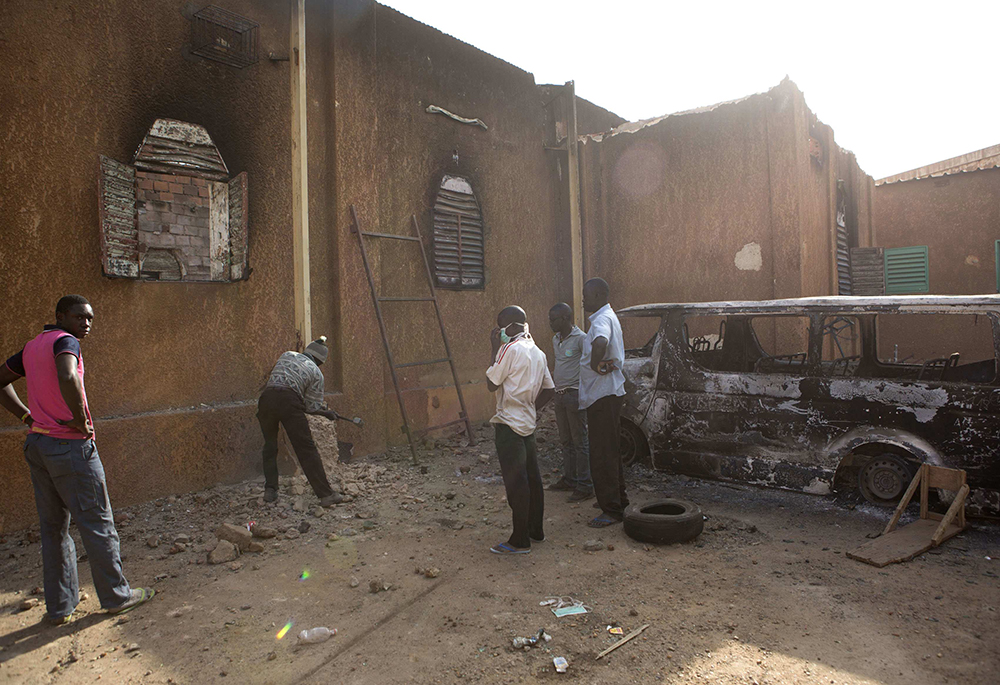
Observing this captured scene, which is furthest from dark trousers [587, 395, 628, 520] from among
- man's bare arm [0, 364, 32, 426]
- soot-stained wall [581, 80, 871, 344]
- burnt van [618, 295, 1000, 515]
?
soot-stained wall [581, 80, 871, 344]

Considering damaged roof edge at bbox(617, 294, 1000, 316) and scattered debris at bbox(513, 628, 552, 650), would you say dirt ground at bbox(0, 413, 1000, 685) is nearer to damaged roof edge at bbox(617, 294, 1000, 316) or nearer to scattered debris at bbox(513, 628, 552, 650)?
scattered debris at bbox(513, 628, 552, 650)

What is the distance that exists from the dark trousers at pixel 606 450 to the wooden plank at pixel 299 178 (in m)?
3.02

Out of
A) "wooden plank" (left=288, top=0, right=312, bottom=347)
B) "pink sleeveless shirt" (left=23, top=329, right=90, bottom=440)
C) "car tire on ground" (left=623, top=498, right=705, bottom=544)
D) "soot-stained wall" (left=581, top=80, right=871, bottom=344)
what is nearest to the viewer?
"pink sleeveless shirt" (left=23, top=329, right=90, bottom=440)

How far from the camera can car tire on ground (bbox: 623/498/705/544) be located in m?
3.93

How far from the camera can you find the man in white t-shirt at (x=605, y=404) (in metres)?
4.21

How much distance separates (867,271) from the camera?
31.4 feet

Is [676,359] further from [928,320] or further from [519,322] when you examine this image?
[928,320]

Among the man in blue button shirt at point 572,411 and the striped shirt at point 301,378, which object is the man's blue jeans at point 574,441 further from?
the striped shirt at point 301,378

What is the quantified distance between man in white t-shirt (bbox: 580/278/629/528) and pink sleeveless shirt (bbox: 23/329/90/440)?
9.69 ft

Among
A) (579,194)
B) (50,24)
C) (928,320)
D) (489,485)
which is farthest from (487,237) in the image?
(928,320)

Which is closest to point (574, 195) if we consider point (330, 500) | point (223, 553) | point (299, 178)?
point (299, 178)

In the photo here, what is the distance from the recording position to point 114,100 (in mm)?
4852

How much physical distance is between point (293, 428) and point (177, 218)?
81.9 inches

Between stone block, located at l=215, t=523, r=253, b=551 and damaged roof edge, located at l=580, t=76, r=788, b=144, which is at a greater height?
damaged roof edge, located at l=580, t=76, r=788, b=144
